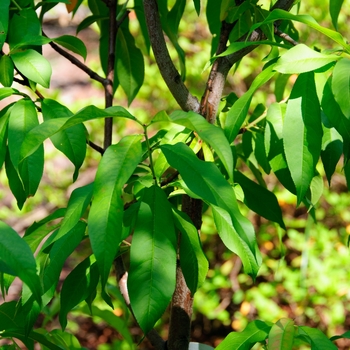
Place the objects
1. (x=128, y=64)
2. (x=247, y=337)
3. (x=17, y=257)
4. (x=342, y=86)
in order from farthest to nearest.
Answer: (x=128, y=64), (x=247, y=337), (x=342, y=86), (x=17, y=257)

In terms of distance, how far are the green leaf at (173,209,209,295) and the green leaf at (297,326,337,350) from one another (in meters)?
0.17

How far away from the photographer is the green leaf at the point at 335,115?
2.50 ft

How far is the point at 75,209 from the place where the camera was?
76cm

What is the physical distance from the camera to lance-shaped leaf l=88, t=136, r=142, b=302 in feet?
2.15

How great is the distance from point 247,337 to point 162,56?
49cm

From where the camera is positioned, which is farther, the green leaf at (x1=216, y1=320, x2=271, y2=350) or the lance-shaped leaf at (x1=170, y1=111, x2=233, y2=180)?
the green leaf at (x1=216, y1=320, x2=271, y2=350)

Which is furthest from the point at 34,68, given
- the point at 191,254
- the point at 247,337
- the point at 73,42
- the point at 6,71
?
the point at 247,337

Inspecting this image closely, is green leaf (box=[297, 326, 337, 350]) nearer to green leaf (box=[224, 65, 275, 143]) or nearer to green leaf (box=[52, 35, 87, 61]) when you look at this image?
green leaf (box=[224, 65, 275, 143])

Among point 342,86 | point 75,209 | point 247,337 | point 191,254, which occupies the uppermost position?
point 342,86

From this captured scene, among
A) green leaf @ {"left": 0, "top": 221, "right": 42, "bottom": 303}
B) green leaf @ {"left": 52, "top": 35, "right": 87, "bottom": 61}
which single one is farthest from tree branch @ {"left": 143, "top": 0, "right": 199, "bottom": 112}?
green leaf @ {"left": 0, "top": 221, "right": 42, "bottom": 303}

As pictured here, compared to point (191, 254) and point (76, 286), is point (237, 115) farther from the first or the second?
point (76, 286)

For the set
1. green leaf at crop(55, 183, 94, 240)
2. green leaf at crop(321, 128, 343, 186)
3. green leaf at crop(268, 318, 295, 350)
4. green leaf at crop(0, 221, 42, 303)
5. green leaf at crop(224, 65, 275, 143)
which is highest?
green leaf at crop(224, 65, 275, 143)

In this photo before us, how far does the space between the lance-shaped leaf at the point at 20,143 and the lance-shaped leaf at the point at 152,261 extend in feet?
0.65

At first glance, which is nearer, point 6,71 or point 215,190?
point 215,190
